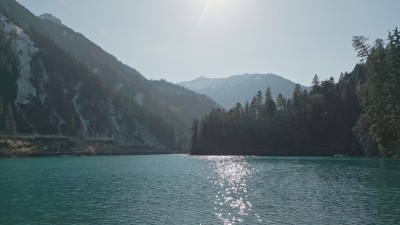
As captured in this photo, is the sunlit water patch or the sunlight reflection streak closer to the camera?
the sunlit water patch

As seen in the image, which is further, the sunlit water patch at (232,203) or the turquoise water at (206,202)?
the sunlit water patch at (232,203)

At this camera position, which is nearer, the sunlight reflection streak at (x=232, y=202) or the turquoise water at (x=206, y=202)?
the turquoise water at (x=206, y=202)

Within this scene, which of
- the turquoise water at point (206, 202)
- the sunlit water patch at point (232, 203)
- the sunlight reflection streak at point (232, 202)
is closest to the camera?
the turquoise water at point (206, 202)

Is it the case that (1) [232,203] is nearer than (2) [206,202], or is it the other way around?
(1) [232,203]

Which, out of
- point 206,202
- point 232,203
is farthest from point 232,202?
point 206,202

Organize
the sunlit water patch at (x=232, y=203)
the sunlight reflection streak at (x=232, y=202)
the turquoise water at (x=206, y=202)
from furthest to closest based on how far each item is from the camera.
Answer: the sunlight reflection streak at (x=232, y=202) < the sunlit water patch at (x=232, y=203) < the turquoise water at (x=206, y=202)

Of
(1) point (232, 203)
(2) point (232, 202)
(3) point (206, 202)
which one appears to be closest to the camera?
(1) point (232, 203)

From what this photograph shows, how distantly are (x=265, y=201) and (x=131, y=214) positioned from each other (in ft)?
57.5

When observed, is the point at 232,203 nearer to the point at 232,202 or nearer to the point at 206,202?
the point at 232,202

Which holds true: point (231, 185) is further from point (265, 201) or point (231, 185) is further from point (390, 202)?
point (390, 202)

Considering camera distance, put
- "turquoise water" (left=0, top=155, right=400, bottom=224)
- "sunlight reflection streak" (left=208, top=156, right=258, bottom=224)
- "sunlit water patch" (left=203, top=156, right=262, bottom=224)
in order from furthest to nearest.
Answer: "sunlight reflection streak" (left=208, top=156, right=258, bottom=224)
"sunlit water patch" (left=203, top=156, right=262, bottom=224)
"turquoise water" (left=0, top=155, right=400, bottom=224)

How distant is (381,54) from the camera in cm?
9069

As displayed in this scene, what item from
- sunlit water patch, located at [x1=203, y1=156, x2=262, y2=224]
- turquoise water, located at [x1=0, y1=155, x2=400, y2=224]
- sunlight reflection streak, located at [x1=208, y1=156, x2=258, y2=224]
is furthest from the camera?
sunlight reflection streak, located at [x1=208, y1=156, x2=258, y2=224]

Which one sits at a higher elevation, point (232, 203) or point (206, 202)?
point (232, 203)
